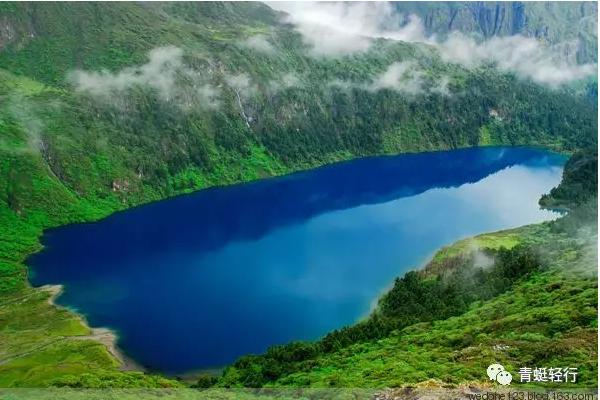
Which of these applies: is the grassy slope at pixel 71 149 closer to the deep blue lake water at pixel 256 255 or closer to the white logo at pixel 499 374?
the deep blue lake water at pixel 256 255

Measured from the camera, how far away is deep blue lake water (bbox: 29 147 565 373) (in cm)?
7775

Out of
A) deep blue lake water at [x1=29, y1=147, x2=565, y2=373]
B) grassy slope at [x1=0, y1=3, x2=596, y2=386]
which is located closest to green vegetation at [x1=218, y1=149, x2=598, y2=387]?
deep blue lake water at [x1=29, y1=147, x2=565, y2=373]

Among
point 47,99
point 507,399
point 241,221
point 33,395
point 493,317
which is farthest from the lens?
point 47,99

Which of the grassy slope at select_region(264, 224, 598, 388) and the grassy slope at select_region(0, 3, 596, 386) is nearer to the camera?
the grassy slope at select_region(264, 224, 598, 388)

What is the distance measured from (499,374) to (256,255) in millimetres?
74068

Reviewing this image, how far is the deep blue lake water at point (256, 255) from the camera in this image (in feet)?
255

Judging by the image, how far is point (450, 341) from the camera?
5403 cm

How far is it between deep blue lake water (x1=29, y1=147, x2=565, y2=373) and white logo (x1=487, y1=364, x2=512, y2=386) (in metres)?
37.0

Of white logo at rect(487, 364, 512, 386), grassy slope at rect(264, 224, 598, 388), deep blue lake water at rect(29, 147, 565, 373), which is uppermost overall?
deep blue lake water at rect(29, 147, 565, 373)

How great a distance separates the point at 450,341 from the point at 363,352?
393 inches

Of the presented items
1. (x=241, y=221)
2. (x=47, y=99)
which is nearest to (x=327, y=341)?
(x=241, y=221)

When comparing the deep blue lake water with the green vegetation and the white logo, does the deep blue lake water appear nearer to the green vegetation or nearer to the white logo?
the green vegetation

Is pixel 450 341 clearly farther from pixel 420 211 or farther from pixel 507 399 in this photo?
pixel 420 211

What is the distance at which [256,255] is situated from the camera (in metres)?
108
